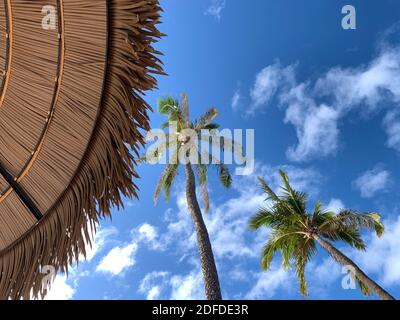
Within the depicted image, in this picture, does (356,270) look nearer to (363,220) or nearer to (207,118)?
(363,220)

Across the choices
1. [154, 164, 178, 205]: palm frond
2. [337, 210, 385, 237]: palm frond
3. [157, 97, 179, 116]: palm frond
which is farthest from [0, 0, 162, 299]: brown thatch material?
[157, 97, 179, 116]: palm frond

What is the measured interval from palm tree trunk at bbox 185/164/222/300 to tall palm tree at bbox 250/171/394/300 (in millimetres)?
3560

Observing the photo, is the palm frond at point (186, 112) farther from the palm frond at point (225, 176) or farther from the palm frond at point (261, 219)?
the palm frond at point (261, 219)

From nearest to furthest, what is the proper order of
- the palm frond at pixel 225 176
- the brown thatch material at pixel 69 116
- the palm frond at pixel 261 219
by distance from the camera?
the brown thatch material at pixel 69 116
the palm frond at pixel 261 219
the palm frond at pixel 225 176

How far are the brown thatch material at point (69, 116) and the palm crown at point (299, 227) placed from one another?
1790 cm

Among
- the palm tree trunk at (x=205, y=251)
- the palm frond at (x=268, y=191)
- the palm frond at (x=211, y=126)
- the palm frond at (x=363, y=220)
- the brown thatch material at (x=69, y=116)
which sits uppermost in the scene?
the palm frond at (x=211, y=126)

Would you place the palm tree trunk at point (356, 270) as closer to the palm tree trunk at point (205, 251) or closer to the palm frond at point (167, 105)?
the palm tree trunk at point (205, 251)

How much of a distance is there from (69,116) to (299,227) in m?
18.7

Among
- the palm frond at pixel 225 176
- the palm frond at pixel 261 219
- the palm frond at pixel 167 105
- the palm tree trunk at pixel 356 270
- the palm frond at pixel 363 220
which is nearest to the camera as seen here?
the palm tree trunk at pixel 356 270

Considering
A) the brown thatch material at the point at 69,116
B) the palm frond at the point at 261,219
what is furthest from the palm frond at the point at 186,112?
the brown thatch material at the point at 69,116

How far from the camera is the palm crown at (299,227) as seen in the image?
60.9ft

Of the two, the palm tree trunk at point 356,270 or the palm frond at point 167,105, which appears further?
the palm frond at point 167,105

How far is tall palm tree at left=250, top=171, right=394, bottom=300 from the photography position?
1836 centimetres

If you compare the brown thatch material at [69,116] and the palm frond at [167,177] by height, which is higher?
the palm frond at [167,177]
